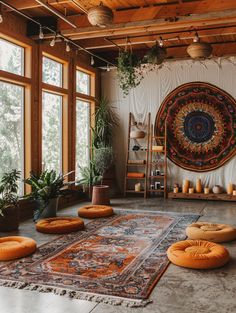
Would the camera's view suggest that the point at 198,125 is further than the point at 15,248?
Yes

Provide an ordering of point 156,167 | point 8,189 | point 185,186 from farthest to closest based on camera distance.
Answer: point 156,167, point 185,186, point 8,189

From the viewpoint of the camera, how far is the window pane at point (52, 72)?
6.82m

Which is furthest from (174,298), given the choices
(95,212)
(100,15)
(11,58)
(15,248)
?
(11,58)

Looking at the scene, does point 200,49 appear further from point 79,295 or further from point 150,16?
point 79,295

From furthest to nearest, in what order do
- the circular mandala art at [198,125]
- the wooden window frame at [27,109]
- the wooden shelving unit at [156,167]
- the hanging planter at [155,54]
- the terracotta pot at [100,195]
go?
the wooden shelving unit at [156,167] < the circular mandala art at [198,125] < the terracotta pot at [100,195] < the hanging planter at [155,54] < the wooden window frame at [27,109]

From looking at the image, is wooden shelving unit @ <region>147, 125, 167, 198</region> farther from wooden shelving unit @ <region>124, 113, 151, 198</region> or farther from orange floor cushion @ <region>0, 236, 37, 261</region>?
orange floor cushion @ <region>0, 236, 37, 261</region>

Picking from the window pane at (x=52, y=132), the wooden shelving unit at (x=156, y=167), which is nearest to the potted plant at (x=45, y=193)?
the window pane at (x=52, y=132)

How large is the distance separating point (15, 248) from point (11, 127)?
2701 mm

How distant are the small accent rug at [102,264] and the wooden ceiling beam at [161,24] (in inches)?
121

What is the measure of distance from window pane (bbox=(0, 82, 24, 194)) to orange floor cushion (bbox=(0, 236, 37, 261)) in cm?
182

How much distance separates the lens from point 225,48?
7.80 meters

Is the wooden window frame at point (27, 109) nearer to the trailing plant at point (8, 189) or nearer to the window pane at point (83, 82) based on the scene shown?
the trailing plant at point (8, 189)

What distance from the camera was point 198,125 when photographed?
8219 mm

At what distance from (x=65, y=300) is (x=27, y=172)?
3.69 metres
